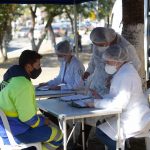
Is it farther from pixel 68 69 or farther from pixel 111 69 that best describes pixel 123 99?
pixel 68 69

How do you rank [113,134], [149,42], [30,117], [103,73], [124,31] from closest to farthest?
[30,117] → [113,134] → [103,73] → [124,31] → [149,42]

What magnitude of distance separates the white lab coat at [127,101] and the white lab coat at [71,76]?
54.6 inches

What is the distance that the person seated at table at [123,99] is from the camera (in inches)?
159

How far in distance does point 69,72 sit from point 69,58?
185 millimetres

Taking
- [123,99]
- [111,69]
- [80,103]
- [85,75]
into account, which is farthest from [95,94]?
[85,75]

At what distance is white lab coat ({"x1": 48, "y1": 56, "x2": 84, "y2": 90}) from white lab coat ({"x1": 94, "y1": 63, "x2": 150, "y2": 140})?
4.55ft

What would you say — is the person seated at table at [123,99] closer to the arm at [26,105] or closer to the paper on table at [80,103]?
the paper on table at [80,103]

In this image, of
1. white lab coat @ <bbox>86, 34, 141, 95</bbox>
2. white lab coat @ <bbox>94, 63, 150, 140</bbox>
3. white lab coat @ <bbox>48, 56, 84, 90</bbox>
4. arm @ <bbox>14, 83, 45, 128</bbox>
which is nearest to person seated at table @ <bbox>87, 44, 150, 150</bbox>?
white lab coat @ <bbox>94, 63, 150, 140</bbox>

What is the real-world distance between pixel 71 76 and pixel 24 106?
1.95 metres

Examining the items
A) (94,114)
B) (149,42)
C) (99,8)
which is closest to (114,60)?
(94,114)

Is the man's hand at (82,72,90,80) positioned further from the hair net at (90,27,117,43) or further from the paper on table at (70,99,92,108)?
the paper on table at (70,99,92,108)

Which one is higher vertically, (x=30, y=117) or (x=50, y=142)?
(x=30, y=117)

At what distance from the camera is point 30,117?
3.87 m

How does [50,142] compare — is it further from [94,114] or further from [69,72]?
[69,72]
